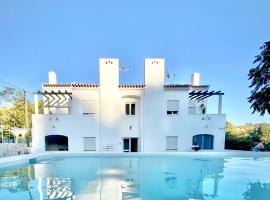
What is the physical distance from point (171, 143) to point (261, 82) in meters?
9.77

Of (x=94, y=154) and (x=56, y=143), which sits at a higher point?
(x=56, y=143)

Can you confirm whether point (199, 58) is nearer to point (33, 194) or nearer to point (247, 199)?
point (247, 199)

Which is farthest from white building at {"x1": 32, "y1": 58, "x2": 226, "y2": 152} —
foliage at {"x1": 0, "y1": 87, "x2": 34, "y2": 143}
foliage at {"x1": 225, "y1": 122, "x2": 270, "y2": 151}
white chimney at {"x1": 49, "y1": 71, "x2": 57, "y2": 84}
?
foliage at {"x1": 0, "y1": 87, "x2": 34, "y2": 143}

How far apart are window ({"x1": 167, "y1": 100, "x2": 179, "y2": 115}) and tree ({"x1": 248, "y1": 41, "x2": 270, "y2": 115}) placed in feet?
21.9

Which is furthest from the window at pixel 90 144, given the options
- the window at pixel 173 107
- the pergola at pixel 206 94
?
the pergola at pixel 206 94

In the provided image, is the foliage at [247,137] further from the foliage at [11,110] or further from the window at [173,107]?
the foliage at [11,110]

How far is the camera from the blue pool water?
784cm

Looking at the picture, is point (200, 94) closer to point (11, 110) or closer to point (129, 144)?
point (129, 144)

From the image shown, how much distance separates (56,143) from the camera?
18.8 m

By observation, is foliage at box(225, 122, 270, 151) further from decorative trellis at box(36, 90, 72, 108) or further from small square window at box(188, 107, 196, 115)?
decorative trellis at box(36, 90, 72, 108)

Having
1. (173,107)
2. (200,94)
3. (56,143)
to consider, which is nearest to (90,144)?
(56,143)

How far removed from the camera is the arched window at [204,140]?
1880 centimetres

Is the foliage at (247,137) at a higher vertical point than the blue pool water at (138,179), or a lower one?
higher

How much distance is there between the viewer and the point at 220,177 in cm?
1071
